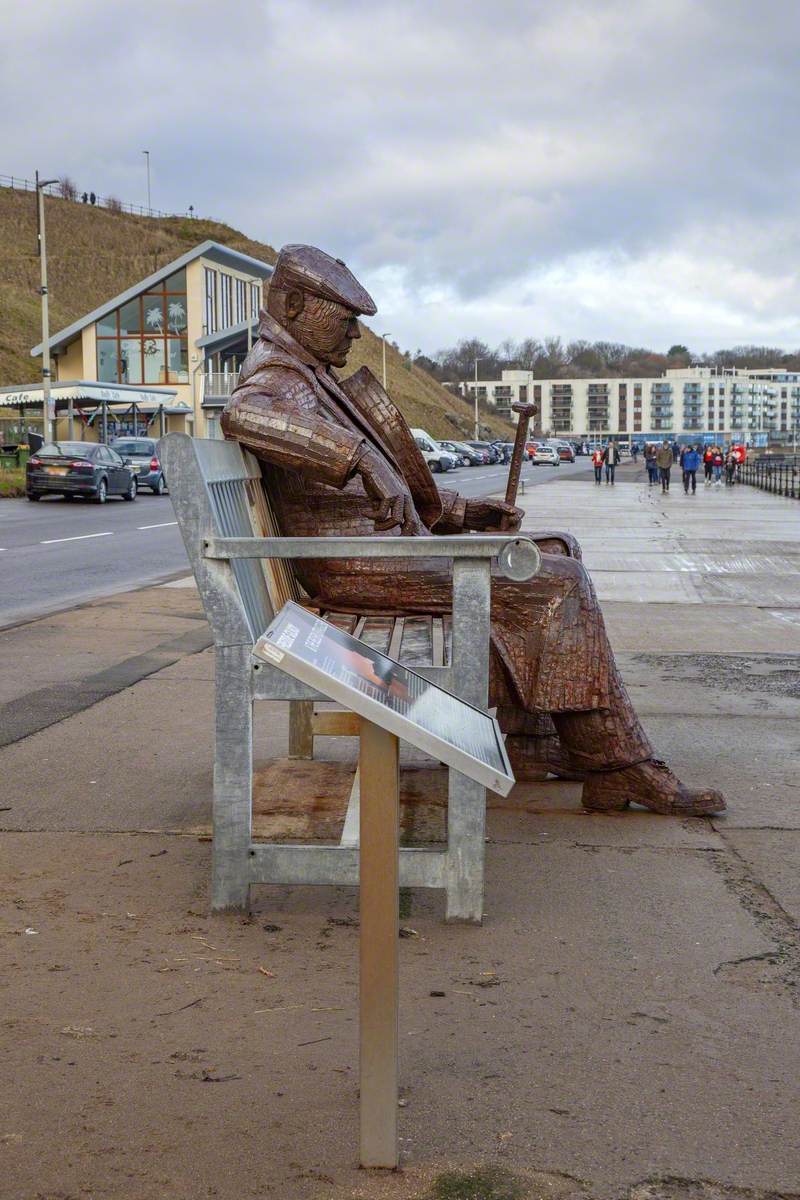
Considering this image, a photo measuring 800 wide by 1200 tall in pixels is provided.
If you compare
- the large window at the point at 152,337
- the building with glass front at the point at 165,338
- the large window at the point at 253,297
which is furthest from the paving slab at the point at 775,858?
the large window at the point at 253,297

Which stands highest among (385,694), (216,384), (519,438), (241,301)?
(241,301)

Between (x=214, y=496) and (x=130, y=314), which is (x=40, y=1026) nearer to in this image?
(x=214, y=496)

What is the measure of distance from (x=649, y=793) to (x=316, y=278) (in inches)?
74.6

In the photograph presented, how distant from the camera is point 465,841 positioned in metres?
3.61

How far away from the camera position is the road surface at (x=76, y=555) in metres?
12.8

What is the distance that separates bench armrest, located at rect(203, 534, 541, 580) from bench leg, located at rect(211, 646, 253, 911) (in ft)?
0.86

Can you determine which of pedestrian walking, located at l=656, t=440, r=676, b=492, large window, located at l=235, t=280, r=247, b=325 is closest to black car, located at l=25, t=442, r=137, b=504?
pedestrian walking, located at l=656, t=440, r=676, b=492

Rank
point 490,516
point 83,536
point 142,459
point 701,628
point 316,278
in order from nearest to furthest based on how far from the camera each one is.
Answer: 1. point 316,278
2. point 490,516
3. point 701,628
4. point 83,536
5. point 142,459

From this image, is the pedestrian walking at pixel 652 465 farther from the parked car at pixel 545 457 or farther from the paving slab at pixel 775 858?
the paving slab at pixel 775 858

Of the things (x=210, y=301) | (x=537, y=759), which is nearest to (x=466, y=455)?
(x=210, y=301)

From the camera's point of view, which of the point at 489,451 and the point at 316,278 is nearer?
the point at 316,278

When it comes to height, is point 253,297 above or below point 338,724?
above

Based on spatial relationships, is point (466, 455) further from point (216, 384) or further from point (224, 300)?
point (224, 300)

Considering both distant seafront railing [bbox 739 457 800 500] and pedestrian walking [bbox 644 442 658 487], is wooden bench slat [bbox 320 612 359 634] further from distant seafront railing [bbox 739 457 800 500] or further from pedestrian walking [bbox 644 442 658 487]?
pedestrian walking [bbox 644 442 658 487]
